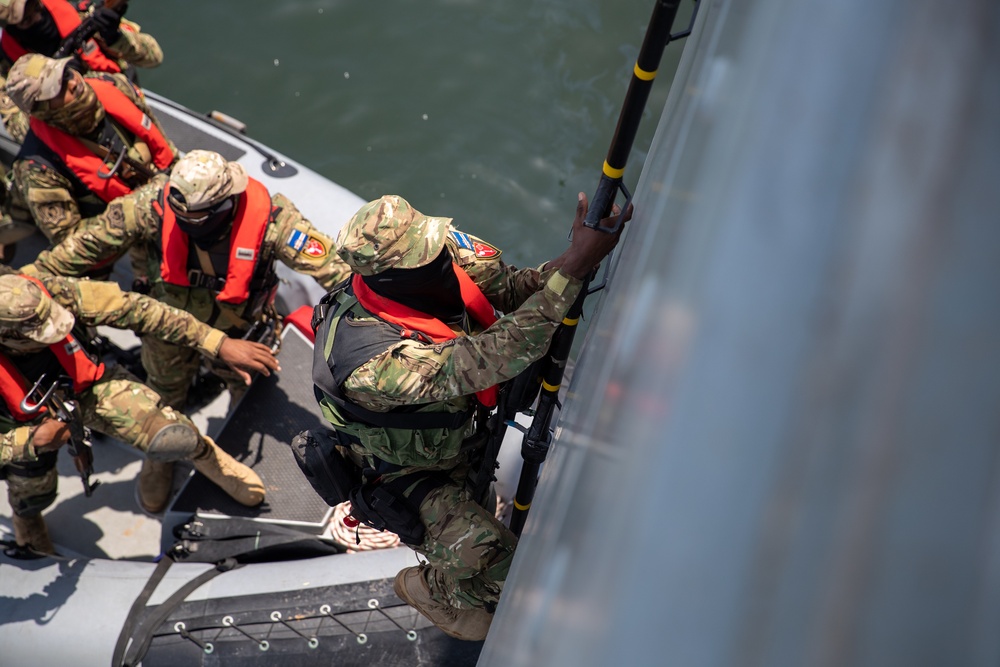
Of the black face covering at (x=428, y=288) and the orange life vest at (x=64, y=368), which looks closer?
the black face covering at (x=428, y=288)

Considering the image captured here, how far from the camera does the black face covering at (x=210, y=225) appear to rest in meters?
3.37

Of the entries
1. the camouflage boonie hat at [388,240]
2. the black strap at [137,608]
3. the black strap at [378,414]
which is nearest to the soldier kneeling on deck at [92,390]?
the black strap at [137,608]

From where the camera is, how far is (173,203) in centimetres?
331

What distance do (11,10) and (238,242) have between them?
2.02m

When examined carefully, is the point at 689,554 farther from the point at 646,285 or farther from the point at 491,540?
the point at 491,540

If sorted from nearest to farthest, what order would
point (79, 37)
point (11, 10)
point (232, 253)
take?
point (232, 253), point (11, 10), point (79, 37)

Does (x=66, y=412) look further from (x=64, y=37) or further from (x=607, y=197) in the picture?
(x=607, y=197)

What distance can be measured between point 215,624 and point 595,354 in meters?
2.17

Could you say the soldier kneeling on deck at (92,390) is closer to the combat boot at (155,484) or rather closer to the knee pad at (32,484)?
the knee pad at (32,484)

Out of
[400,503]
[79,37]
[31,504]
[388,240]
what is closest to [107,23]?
[79,37]

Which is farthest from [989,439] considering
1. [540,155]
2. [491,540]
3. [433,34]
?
[433,34]

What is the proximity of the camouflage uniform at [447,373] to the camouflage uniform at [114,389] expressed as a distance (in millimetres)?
1271

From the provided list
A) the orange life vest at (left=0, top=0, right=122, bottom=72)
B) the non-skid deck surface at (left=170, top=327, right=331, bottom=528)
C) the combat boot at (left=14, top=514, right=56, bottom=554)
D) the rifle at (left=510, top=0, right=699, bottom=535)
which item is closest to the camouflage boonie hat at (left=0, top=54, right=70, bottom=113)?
the orange life vest at (left=0, top=0, right=122, bottom=72)

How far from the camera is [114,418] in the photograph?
3408mm
